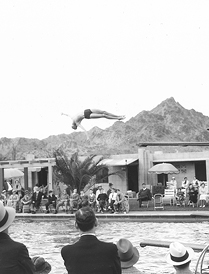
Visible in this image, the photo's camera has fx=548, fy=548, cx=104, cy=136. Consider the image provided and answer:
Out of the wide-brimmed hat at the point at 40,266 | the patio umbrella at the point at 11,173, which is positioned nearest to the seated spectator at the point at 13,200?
the patio umbrella at the point at 11,173

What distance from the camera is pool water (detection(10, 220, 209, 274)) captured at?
1078cm

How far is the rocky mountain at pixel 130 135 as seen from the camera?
103188 mm

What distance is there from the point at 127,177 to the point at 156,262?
24685mm

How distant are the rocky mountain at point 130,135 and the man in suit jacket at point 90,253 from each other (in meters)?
95.3

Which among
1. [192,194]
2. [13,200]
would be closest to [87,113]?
[192,194]

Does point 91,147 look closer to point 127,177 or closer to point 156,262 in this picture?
point 127,177

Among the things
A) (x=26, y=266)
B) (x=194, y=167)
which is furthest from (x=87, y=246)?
(x=194, y=167)

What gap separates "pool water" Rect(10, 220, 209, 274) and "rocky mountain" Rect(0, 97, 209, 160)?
81160 millimetres

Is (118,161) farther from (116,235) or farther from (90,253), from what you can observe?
(90,253)

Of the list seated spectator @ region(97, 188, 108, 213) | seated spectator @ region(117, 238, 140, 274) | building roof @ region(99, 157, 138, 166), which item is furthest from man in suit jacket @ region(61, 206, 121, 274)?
building roof @ region(99, 157, 138, 166)

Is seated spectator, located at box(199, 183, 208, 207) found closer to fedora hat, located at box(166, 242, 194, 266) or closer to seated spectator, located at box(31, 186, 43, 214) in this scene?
seated spectator, located at box(31, 186, 43, 214)

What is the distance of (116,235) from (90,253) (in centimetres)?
1150

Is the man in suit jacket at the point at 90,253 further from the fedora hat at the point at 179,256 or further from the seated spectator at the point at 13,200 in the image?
the seated spectator at the point at 13,200

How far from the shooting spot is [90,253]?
381 centimetres
